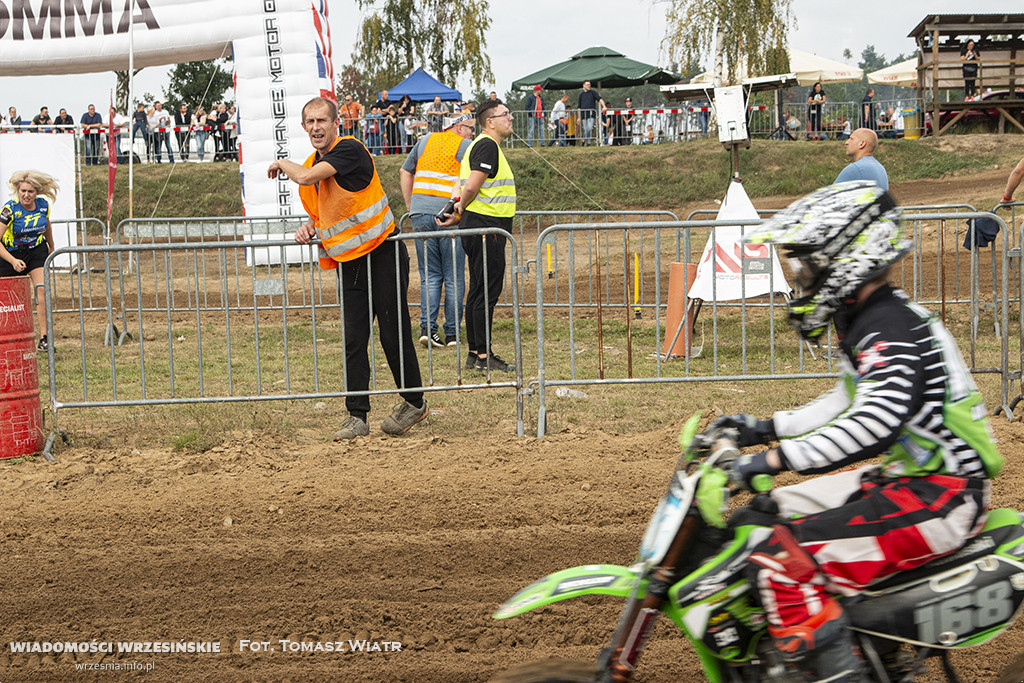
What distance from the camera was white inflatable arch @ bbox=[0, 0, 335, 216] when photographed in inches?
653

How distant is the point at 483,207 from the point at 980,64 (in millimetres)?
21174

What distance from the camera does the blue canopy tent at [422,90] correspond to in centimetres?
2823

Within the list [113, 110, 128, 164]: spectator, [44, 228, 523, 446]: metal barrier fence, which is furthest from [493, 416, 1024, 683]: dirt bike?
[113, 110, 128, 164]: spectator

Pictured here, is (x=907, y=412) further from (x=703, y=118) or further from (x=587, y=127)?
(x=703, y=118)

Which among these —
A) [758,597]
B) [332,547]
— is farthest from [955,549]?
[332,547]

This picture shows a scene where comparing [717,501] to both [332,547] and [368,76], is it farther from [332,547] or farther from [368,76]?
[368,76]

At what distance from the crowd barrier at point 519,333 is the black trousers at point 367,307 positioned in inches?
7.0

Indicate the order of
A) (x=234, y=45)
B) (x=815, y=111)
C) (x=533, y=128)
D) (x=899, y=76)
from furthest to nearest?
(x=899, y=76) < (x=815, y=111) < (x=533, y=128) < (x=234, y=45)

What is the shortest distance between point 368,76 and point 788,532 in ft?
126

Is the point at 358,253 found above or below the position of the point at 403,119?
below

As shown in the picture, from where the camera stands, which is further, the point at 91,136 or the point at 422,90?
the point at 422,90

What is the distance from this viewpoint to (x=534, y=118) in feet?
90.2

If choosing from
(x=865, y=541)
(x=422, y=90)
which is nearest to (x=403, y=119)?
(x=422, y=90)

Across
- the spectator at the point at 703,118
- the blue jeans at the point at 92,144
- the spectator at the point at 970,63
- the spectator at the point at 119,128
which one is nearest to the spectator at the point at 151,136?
the spectator at the point at 119,128
